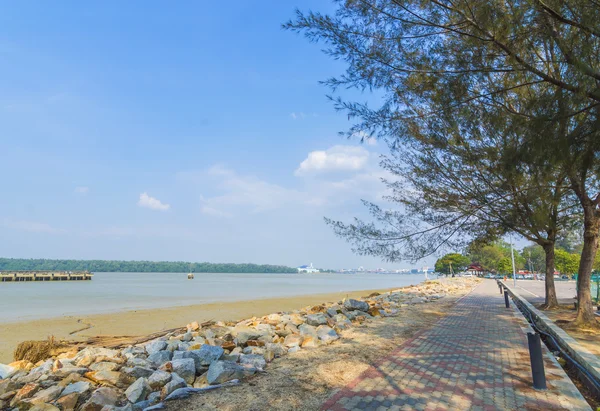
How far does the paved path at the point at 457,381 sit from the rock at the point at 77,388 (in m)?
2.80

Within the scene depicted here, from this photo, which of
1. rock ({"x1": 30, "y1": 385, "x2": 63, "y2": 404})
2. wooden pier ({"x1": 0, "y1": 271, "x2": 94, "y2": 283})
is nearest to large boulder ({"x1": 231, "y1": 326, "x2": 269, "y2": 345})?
rock ({"x1": 30, "y1": 385, "x2": 63, "y2": 404})

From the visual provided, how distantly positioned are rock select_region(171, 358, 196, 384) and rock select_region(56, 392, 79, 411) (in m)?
1.17

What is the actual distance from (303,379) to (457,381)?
2034mm

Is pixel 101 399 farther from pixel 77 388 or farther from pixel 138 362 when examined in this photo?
pixel 138 362

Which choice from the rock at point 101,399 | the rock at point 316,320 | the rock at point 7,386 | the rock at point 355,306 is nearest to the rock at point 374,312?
the rock at point 355,306

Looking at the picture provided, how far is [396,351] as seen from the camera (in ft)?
22.6

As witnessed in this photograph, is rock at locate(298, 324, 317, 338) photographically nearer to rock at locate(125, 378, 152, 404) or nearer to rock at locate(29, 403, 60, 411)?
rock at locate(125, 378, 152, 404)

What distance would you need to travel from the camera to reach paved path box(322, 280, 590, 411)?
4176 mm

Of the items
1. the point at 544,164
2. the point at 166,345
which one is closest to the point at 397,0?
the point at 544,164

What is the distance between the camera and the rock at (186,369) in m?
4.98

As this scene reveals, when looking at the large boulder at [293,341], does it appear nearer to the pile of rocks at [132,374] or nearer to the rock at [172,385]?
the pile of rocks at [132,374]

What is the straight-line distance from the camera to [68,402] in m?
4.17

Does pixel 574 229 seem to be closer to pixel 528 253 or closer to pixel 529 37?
pixel 529 37

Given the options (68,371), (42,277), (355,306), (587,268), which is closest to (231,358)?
(68,371)
